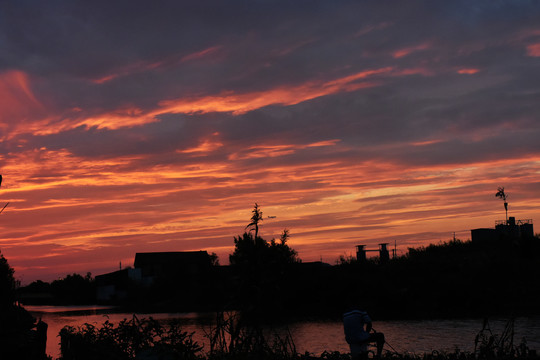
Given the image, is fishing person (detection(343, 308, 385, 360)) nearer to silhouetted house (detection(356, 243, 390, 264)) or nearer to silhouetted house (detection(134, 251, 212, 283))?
silhouetted house (detection(356, 243, 390, 264))

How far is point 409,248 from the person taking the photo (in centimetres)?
6738

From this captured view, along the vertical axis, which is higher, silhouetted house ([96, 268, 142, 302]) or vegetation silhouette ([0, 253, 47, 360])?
silhouetted house ([96, 268, 142, 302])

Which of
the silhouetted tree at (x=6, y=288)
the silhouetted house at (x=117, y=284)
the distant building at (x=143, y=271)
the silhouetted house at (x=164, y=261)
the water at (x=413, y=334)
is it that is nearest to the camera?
the silhouetted tree at (x=6, y=288)

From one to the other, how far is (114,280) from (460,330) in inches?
3363

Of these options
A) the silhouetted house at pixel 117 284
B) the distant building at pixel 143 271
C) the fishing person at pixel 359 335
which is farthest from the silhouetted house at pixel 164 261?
the fishing person at pixel 359 335

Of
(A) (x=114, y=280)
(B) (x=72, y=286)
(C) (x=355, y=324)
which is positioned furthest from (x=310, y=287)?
(B) (x=72, y=286)

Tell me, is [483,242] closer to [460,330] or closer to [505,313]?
[505,313]

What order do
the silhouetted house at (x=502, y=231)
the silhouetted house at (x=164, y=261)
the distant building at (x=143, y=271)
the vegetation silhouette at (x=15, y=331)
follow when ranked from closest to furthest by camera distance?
1. the vegetation silhouette at (x=15, y=331)
2. the silhouetted house at (x=502, y=231)
3. the silhouetted house at (x=164, y=261)
4. the distant building at (x=143, y=271)

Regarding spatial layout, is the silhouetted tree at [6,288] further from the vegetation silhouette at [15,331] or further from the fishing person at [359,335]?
the fishing person at [359,335]

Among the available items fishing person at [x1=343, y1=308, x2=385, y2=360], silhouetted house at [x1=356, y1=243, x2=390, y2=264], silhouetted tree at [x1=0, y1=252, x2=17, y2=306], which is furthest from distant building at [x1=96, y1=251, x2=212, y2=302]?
fishing person at [x1=343, y1=308, x2=385, y2=360]

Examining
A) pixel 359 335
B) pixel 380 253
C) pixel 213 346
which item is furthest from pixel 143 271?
pixel 359 335

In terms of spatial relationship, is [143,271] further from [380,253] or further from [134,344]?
[134,344]

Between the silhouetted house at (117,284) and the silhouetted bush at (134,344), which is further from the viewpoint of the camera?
the silhouetted house at (117,284)

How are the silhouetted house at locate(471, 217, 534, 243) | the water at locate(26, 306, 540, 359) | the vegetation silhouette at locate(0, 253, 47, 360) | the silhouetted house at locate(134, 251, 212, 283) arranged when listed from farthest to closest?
the silhouetted house at locate(134, 251, 212, 283)
the silhouetted house at locate(471, 217, 534, 243)
the water at locate(26, 306, 540, 359)
the vegetation silhouette at locate(0, 253, 47, 360)
